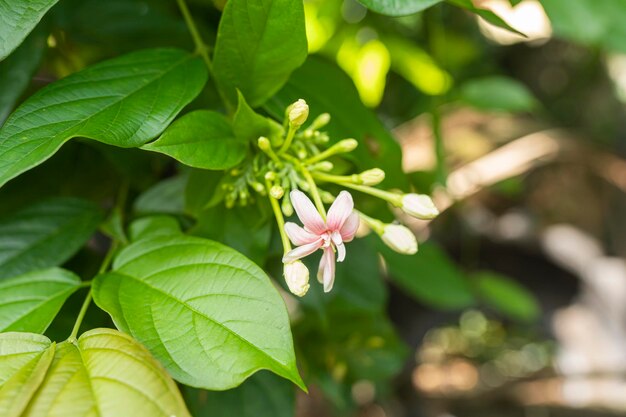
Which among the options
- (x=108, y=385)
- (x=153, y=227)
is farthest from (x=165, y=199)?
(x=108, y=385)

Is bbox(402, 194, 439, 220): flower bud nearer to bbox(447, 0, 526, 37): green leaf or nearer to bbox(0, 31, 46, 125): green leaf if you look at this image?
bbox(447, 0, 526, 37): green leaf

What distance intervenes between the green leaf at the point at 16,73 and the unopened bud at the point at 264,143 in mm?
237

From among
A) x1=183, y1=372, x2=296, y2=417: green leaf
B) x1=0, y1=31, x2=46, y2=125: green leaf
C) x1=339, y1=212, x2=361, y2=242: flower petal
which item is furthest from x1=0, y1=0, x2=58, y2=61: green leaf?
x1=183, y1=372, x2=296, y2=417: green leaf

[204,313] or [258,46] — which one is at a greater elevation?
[258,46]

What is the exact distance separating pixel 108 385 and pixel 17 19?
253mm

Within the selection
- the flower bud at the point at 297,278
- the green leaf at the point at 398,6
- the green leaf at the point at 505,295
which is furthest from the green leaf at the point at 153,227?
the green leaf at the point at 505,295

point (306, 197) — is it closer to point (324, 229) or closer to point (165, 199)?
point (324, 229)

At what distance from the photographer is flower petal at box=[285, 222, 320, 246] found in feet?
1.54

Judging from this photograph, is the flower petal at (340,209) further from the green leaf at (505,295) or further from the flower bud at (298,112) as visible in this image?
the green leaf at (505,295)

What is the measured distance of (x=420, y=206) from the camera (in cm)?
51

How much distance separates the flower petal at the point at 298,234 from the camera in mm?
468

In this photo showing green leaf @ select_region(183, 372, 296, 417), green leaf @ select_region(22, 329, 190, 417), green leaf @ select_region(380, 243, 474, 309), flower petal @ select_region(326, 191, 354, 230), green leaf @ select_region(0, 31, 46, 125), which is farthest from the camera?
green leaf @ select_region(380, 243, 474, 309)

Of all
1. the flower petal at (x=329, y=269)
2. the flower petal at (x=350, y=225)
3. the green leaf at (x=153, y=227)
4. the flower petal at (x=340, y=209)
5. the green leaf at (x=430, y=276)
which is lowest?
the green leaf at (x=430, y=276)

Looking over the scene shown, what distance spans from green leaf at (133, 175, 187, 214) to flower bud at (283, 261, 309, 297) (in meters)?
0.19
